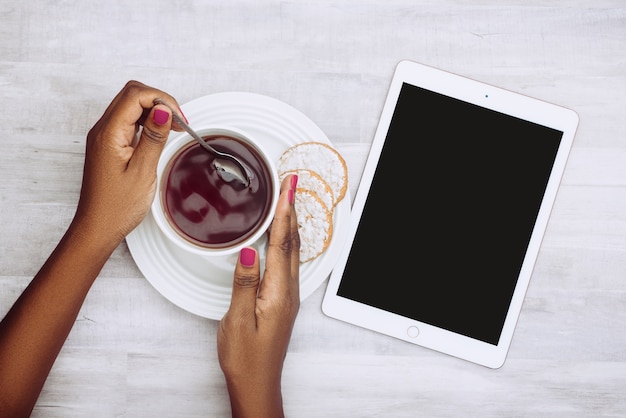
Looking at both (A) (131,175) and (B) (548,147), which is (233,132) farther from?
(B) (548,147)

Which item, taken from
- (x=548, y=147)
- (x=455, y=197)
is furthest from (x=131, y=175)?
(x=548, y=147)

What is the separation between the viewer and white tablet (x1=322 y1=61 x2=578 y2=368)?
2.71 feet

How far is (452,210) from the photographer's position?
2.73ft

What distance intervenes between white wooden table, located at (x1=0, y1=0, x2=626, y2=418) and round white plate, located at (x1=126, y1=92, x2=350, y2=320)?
70mm

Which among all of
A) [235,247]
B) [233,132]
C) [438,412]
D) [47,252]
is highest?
[233,132]

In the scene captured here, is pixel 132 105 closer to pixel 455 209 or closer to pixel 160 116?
pixel 160 116

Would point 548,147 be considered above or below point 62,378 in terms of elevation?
above

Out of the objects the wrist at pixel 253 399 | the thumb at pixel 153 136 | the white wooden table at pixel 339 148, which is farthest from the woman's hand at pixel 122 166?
the wrist at pixel 253 399

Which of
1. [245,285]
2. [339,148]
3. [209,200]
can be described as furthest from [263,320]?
[339,148]

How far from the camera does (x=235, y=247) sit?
66 cm

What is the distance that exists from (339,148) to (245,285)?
0.26 metres

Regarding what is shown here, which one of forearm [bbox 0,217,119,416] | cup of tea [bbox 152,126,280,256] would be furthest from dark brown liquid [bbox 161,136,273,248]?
forearm [bbox 0,217,119,416]

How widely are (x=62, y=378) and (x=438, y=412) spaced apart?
1.83 ft

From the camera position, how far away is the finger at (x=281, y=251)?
699mm
